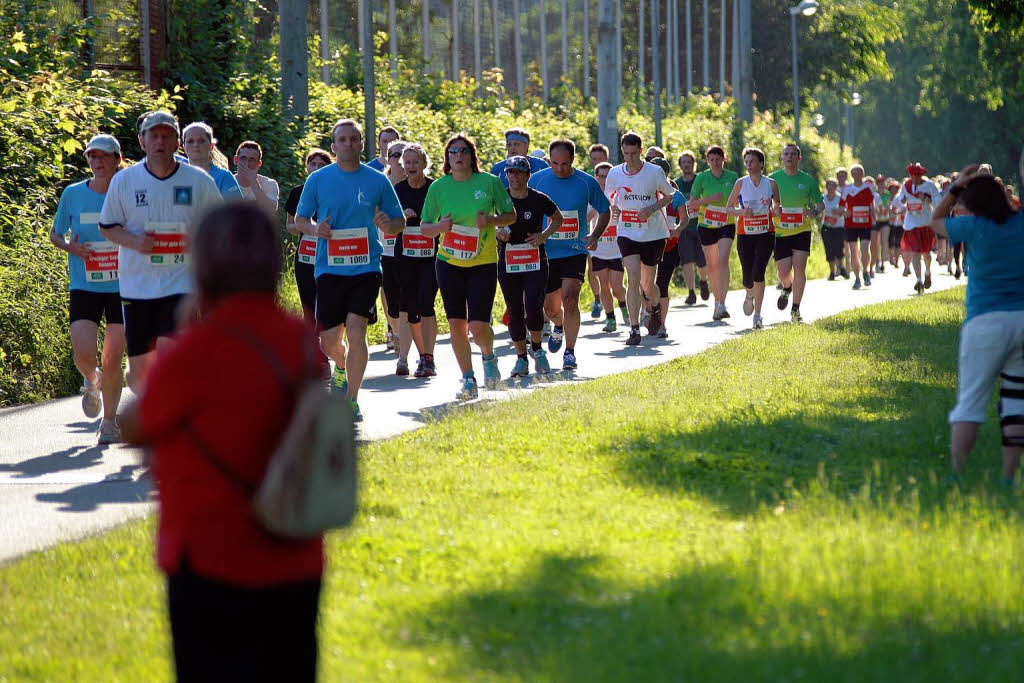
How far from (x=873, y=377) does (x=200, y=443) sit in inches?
382

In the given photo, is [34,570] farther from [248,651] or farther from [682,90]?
[682,90]

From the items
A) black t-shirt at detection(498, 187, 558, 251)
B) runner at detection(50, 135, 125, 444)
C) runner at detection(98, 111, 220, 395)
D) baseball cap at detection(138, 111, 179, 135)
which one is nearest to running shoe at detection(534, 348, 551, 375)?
black t-shirt at detection(498, 187, 558, 251)

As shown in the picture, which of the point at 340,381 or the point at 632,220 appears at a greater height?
the point at 632,220

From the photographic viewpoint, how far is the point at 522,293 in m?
13.1

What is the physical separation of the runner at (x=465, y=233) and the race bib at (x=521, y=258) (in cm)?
73

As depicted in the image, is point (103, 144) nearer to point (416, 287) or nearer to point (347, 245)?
point (347, 245)

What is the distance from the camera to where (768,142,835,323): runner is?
59.1ft

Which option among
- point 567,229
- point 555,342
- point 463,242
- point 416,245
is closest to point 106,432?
point 463,242

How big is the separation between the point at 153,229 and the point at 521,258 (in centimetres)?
466

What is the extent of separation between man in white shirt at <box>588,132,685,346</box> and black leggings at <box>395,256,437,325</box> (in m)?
2.91

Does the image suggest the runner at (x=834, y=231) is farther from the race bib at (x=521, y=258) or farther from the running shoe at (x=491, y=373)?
the running shoe at (x=491, y=373)

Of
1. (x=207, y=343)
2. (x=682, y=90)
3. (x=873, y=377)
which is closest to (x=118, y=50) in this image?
(x=873, y=377)

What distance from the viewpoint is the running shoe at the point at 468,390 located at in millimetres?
11977

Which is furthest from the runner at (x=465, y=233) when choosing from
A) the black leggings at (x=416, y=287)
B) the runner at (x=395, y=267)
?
the runner at (x=395, y=267)
